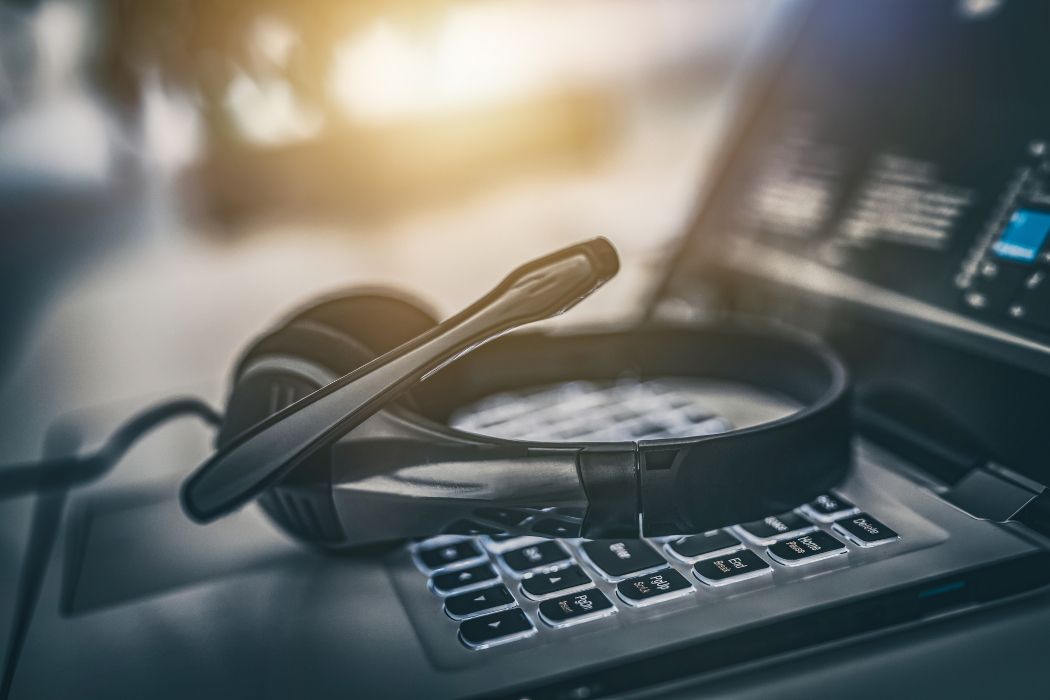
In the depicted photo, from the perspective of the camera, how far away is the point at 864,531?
0.89 ft

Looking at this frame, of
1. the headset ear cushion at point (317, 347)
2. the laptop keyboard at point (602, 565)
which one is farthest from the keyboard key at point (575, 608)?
the headset ear cushion at point (317, 347)

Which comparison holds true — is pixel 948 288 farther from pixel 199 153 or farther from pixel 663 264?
pixel 199 153

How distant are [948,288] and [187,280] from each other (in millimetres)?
622

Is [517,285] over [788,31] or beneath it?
beneath

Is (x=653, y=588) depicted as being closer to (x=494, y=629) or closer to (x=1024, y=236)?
(x=494, y=629)

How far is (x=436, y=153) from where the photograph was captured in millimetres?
747

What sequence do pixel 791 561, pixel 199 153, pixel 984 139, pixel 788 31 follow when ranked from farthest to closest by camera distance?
pixel 199 153 < pixel 788 31 < pixel 984 139 < pixel 791 561

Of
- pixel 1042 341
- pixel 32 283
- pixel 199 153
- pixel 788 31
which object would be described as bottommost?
pixel 32 283

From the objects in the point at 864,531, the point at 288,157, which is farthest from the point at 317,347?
the point at 288,157

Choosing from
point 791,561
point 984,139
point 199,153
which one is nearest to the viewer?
point 791,561

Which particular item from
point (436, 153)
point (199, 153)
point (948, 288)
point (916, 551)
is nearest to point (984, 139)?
point (948, 288)

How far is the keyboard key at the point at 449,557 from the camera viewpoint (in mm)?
280

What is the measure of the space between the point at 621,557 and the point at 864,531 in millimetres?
91

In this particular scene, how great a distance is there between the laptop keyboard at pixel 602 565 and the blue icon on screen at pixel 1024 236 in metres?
0.14
